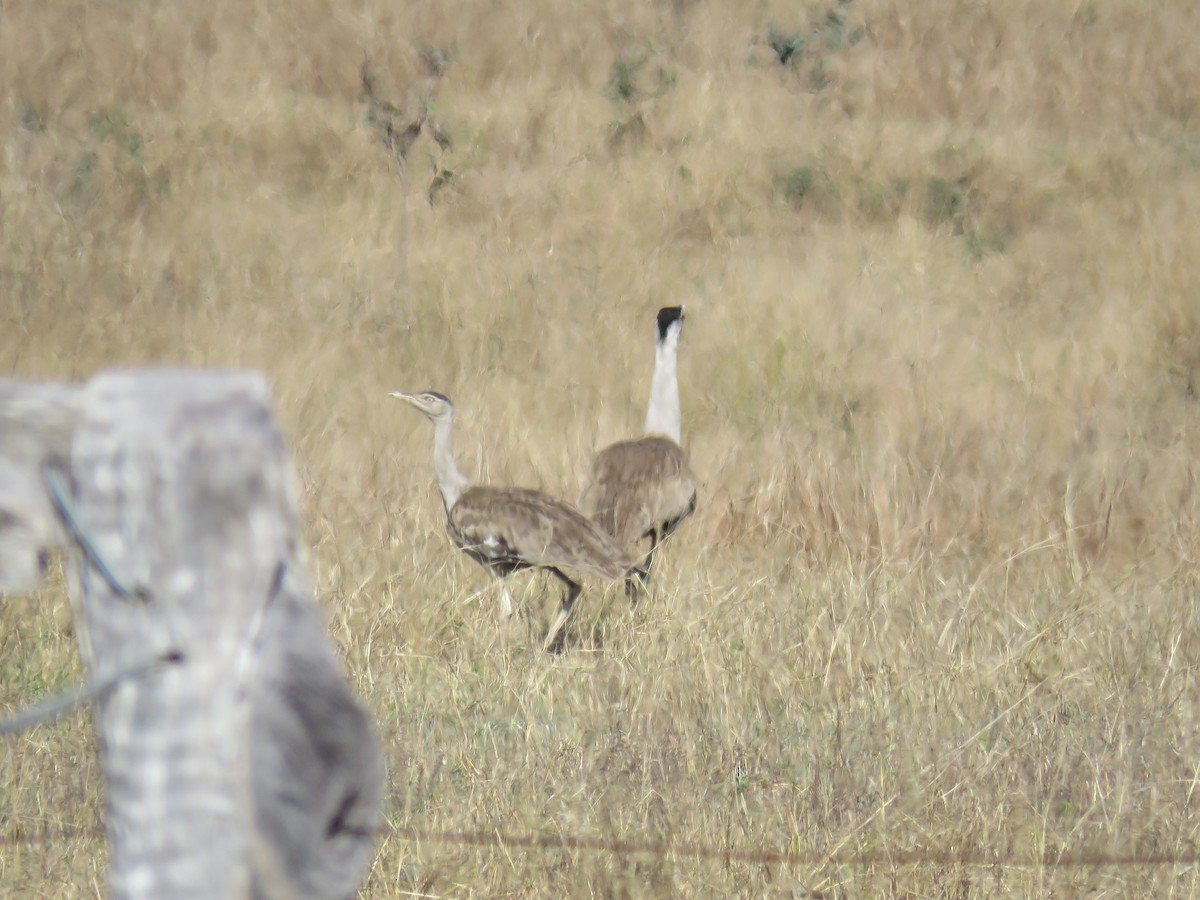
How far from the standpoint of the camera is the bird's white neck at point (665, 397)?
23.6ft

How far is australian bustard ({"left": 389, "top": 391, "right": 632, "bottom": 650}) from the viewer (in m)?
5.57

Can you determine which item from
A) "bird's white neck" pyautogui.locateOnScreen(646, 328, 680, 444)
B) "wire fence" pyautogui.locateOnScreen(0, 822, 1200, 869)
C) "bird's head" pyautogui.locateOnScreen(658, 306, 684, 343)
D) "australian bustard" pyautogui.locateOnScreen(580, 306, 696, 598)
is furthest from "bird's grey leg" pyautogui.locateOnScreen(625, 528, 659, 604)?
"wire fence" pyautogui.locateOnScreen(0, 822, 1200, 869)

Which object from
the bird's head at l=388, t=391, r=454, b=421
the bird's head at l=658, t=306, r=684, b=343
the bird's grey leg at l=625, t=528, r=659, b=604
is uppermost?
the bird's head at l=658, t=306, r=684, b=343

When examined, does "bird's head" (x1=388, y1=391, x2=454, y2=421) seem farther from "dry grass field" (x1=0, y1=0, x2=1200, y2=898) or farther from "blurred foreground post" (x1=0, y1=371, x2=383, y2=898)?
"blurred foreground post" (x1=0, y1=371, x2=383, y2=898)

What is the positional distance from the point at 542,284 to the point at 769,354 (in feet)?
7.32

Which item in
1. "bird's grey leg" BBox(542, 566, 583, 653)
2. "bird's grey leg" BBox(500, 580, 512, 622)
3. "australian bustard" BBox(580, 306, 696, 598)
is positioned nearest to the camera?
"bird's grey leg" BBox(542, 566, 583, 653)

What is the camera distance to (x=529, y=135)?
45.8 feet

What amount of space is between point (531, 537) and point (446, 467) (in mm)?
854

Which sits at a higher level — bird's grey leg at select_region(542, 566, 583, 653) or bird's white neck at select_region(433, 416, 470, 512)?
bird's white neck at select_region(433, 416, 470, 512)

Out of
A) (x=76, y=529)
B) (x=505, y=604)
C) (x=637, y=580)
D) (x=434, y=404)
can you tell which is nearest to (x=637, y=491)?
(x=637, y=580)

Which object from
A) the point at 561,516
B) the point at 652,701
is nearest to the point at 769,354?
the point at 561,516

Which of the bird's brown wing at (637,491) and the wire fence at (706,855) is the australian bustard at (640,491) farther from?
the wire fence at (706,855)

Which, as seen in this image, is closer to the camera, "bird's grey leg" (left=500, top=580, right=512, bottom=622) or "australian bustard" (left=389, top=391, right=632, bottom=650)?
"bird's grey leg" (left=500, top=580, right=512, bottom=622)

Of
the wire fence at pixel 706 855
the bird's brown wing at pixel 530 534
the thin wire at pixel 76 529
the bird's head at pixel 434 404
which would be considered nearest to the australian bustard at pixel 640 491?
the bird's brown wing at pixel 530 534
